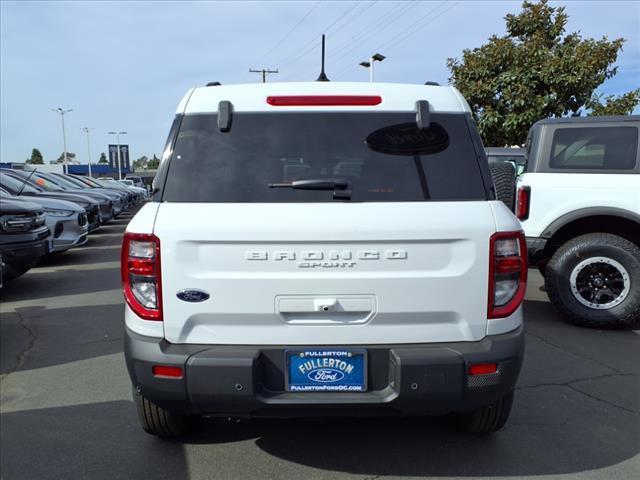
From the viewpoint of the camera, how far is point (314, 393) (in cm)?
256

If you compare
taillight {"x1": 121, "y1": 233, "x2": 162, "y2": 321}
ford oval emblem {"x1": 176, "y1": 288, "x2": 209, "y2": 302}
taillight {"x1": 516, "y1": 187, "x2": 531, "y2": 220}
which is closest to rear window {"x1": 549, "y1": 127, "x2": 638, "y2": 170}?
taillight {"x1": 516, "y1": 187, "x2": 531, "y2": 220}

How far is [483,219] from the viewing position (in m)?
2.58

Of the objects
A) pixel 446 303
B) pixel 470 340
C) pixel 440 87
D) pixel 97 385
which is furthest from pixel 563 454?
pixel 97 385

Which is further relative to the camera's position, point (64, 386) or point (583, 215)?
point (583, 215)

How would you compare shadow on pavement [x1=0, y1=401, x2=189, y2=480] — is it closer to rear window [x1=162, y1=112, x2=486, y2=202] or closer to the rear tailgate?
the rear tailgate

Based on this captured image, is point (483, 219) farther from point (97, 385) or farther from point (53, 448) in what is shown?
point (97, 385)

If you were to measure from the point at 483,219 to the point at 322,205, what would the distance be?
767 mm

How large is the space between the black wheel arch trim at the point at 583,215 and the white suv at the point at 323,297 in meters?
3.41

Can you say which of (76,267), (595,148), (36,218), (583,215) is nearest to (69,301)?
(36,218)

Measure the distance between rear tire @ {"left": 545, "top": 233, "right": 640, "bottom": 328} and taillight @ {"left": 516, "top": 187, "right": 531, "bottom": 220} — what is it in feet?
1.76

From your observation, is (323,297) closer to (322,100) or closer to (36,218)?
(322,100)

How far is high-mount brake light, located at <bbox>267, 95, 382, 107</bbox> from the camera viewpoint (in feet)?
9.29

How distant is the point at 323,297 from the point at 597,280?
4276mm

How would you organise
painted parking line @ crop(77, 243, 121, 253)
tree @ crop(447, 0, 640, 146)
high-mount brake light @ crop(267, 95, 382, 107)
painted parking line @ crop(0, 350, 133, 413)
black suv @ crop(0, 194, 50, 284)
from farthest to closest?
1. tree @ crop(447, 0, 640, 146)
2. painted parking line @ crop(77, 243, 121, 253)
3. black suv @ crop(0, 194, 50, 284)
4. painted parking line @ crop(0, 350, 133, 413)
5. high-mount brake light @ crop(267, 95, 382, 107)
